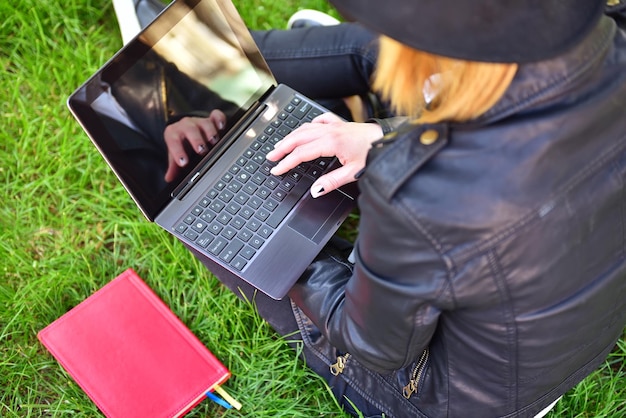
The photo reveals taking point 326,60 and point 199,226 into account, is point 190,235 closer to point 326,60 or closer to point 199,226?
point 199,226

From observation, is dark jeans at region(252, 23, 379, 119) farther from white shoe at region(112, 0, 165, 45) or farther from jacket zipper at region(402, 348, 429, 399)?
jacket zipper at region(402, 348, 429, 399)

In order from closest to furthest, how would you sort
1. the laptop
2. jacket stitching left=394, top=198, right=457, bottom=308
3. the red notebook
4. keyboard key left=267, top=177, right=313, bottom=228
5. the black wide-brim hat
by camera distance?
the black wide-brim hat
jacket stitching left=394, top=198, right=457, bottom=308
the laptop
keyboard key left=267, top=177, right=313, bottom=228
the red notebook

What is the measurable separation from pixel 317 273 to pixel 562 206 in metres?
0.63

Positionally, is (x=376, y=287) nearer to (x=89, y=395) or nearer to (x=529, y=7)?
(x=529, y=7)

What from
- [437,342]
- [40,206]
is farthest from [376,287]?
[40,206]

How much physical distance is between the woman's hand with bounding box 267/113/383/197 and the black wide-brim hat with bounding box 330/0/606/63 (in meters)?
0.63

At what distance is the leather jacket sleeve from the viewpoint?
94 cm

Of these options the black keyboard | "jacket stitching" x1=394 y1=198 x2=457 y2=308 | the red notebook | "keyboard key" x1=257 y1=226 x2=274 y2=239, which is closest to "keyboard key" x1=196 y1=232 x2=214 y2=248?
the black keyboard

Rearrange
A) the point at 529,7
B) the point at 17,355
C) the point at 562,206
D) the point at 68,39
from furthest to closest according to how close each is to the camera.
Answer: the point at 68,39, the point at 17,355, the point at 562,206, the point at 529,7

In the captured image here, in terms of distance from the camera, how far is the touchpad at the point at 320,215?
1.48 metres

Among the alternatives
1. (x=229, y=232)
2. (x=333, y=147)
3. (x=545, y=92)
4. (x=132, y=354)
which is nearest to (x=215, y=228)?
(x=229, y=232)

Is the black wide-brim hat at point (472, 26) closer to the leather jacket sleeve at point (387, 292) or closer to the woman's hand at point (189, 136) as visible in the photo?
the leather jacket sleeve at point (387, 292)

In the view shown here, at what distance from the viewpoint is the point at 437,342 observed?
1.22 meters

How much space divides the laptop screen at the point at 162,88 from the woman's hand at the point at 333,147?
0.19 m
